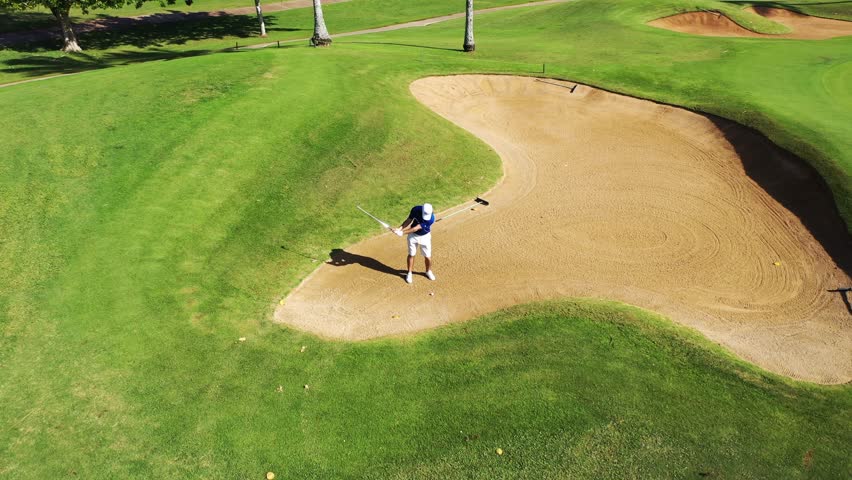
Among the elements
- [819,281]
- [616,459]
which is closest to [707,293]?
[819,281]

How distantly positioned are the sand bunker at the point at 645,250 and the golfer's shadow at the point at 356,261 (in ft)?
0.18

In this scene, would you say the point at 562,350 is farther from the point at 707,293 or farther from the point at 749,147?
the point at 749,147

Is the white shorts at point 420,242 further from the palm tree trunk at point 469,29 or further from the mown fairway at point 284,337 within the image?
the palm tree trunk at point 469,29

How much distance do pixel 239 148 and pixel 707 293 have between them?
16990 mm

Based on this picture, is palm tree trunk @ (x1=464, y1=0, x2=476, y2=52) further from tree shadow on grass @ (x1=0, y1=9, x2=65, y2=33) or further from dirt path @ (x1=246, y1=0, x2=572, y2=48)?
tree shadow on grass @ (x1=0, y1=9, x2=65, y2=33)

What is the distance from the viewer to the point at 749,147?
872 inches

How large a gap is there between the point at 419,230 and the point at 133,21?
53682 millimetres

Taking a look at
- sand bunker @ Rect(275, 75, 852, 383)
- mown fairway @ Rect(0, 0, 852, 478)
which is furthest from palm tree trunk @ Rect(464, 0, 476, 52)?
sand bunker @ Rect(275, 75, 852, 383)

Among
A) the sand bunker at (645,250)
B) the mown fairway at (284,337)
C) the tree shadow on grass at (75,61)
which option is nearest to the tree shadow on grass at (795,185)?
the sand bunker at (645,250)

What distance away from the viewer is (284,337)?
13.6 m

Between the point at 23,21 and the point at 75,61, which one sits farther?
the point at 23,21

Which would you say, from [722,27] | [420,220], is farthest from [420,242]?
[722,27]

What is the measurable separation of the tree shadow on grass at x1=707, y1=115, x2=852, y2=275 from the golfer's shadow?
1344 cm

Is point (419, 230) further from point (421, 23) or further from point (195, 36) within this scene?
point (195, 36)
